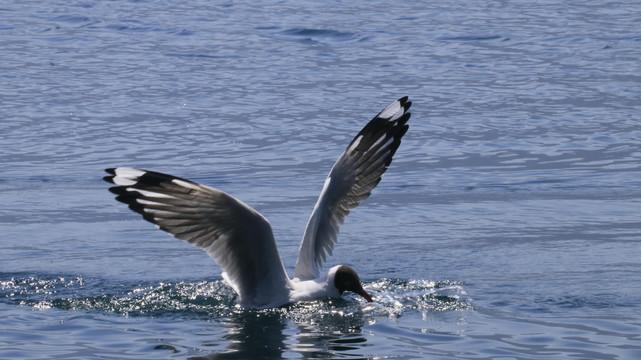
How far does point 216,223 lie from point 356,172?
144cm

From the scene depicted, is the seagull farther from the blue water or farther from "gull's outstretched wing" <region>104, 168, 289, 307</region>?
the blue water

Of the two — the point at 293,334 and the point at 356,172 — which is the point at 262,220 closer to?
the point at 293,334

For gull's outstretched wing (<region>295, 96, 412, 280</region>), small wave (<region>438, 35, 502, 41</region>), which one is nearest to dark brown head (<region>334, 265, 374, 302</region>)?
gull's outstretched wing (<region>295, 96, 412, 280</region>)

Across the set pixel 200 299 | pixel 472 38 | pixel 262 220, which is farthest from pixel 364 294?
pixel 472 38

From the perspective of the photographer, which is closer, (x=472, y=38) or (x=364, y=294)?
(x=364, y=294)

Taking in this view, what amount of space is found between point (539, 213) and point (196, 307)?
4391 mm

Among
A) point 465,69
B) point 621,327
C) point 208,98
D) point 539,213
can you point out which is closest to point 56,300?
point 621,327

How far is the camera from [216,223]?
9.84 metres

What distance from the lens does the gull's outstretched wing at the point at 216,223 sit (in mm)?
9461

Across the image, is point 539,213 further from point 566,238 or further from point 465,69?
point 465,69

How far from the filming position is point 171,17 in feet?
87.6

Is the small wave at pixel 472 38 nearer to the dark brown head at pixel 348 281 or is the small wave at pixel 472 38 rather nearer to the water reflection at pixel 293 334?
the dark brown head at pixel 348 281

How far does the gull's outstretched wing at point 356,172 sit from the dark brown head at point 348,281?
13.7 inches

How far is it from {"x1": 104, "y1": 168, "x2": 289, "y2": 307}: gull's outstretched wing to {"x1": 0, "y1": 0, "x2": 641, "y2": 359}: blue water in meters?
0.27
